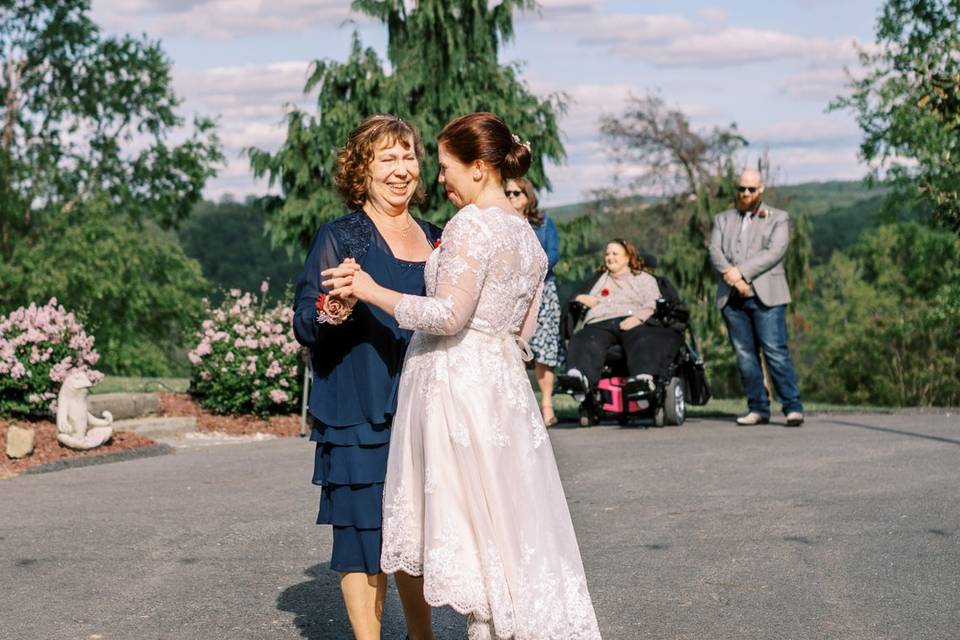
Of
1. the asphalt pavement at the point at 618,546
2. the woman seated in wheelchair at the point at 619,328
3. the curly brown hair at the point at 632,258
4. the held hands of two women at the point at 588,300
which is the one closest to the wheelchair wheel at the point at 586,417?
the woman seated in wheelchair at the point at 619,328

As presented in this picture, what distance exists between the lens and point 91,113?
1506 inches

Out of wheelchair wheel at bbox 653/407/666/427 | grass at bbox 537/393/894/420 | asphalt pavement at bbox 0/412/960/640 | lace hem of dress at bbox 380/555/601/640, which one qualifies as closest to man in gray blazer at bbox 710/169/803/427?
wheelchair wheel at bbox 653/407/666/427

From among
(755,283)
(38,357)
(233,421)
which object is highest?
(755,283)

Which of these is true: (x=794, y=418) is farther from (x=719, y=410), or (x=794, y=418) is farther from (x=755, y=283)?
(x=719, y=410)

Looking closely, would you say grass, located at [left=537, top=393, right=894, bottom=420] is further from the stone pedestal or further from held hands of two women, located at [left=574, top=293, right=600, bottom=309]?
the stone pedestal

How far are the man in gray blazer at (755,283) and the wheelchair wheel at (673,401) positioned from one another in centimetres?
65

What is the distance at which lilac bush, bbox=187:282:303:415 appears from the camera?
14.0m

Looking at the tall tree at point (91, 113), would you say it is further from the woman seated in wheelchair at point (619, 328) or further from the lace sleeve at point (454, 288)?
the lace sleeve at point (454, 288)

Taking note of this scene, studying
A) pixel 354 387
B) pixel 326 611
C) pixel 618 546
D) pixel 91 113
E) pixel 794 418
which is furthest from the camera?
pixel 91 113

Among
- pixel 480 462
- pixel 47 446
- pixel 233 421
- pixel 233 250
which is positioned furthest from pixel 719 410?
pixel 233 250

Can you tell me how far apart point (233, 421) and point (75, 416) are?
107 inches

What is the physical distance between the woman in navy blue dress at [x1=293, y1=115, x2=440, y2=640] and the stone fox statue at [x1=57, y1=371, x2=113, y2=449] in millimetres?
7035

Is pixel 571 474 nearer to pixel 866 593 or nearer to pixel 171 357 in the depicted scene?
pixel 866 593

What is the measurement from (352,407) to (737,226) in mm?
8937
